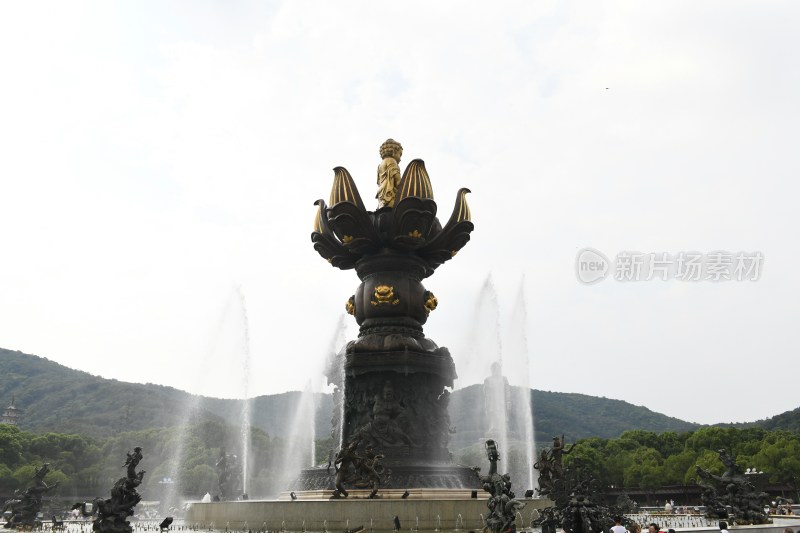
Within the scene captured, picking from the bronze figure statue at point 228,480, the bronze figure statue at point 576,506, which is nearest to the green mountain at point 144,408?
the bronze figure statue at point 228,480

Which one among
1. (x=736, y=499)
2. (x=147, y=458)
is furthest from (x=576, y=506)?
(x=147, y=458)

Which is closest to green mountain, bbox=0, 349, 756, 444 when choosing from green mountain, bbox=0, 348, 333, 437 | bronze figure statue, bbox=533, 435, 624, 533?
green mountain, bbox=0, 348, 333, 437

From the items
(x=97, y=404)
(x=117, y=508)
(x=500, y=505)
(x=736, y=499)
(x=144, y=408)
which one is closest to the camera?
(x=500, y=505)

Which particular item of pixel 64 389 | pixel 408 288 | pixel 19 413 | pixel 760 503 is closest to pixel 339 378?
pixel 408 288

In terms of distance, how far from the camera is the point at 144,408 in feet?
373

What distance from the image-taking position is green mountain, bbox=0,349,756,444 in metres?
103

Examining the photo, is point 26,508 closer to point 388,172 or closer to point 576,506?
point 388,172

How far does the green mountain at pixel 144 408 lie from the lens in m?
103

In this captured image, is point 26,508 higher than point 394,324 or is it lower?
Answer: lower

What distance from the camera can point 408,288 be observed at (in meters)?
22.0

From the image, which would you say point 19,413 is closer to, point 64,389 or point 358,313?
point 64,389

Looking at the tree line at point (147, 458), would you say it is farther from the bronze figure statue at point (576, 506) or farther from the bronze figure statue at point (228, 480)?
the bronze figure statue at point (576, 506)

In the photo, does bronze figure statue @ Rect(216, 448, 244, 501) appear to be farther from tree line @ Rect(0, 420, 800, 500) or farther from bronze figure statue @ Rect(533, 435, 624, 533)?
tree line @ Rect(0, 420, 800, 500)

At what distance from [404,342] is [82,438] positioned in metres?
58.2
